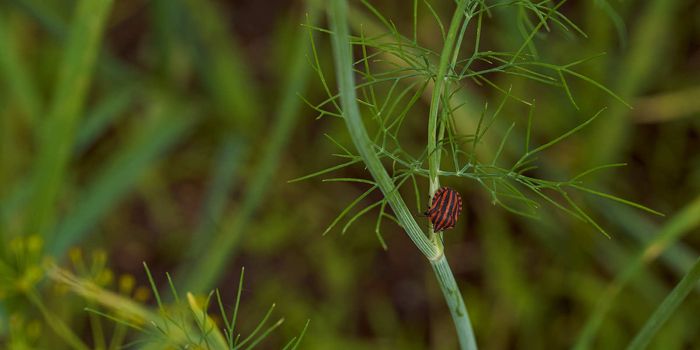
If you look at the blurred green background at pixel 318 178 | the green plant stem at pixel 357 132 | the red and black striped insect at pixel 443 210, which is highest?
the green plant stem at pixel 357 132

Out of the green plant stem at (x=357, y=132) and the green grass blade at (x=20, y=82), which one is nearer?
the green plant stem at (x=357, y=132)

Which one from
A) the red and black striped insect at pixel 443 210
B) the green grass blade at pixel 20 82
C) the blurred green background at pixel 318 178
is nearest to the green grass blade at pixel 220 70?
the blurred green background at pixel 318 178

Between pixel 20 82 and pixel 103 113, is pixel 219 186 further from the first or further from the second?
pixel 20 82

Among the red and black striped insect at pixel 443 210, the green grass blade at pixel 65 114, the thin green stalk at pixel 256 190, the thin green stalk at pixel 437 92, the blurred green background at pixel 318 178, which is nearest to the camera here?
the thin green stalk at pixel 437 92

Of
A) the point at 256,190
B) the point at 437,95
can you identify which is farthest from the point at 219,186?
the point at 437,95

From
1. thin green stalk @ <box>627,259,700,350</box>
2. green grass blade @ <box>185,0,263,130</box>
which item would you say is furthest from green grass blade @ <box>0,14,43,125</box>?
thin green stalk @ <box>627,259,700,350</box>

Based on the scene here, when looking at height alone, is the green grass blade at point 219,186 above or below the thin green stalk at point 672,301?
below

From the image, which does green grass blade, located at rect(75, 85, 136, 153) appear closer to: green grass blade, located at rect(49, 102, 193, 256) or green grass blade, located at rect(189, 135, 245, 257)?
green grass blade, located at rect(49, 102, 193, 256)

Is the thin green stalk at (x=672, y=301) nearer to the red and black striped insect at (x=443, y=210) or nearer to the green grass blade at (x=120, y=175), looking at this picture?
the red and black striped insect at (x=443, y=210)
